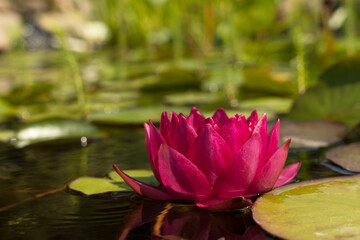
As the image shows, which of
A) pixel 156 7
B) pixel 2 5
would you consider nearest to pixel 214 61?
pixel 156 7

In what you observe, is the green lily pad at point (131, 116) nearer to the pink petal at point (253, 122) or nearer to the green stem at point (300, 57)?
the green stem at point (300, 57)

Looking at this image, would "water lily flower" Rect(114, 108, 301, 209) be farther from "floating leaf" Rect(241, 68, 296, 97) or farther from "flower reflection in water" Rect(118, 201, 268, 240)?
"floating leaf" Rect(241, 68, 296, 97)

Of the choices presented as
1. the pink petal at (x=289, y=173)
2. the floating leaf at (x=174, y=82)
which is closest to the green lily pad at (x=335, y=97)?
the pink petal at (x=289, y=173)

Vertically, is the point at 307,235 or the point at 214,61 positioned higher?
the point at 214,61

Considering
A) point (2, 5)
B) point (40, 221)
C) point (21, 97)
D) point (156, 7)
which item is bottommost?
point (40, 221)

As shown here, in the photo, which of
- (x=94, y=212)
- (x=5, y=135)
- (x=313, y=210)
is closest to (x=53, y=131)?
(x=5, y=135)

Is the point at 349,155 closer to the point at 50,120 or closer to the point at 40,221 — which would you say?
the point at 40,221

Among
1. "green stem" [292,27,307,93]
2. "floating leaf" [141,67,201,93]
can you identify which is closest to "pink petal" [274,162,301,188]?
"green stem" [292,27,307,93]
